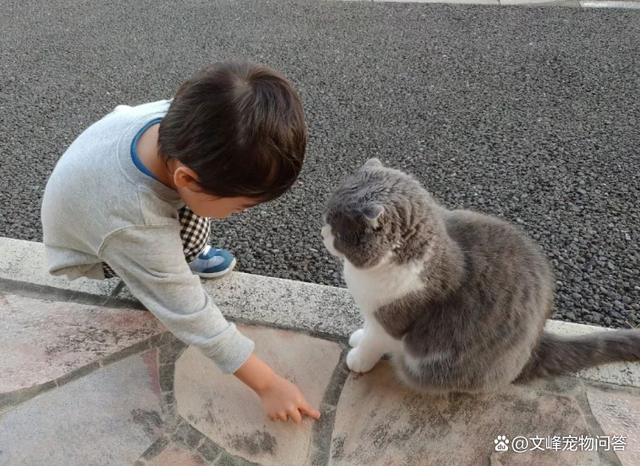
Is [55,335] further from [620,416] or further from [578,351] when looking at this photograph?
[620,416]

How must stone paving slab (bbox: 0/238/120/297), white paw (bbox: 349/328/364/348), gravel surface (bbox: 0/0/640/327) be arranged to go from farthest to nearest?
gravel surface (bbox: 0/0/640/327), stone paving slab (bbox: 0/238/120/297), white paw (bbox: 349/328/364/348)

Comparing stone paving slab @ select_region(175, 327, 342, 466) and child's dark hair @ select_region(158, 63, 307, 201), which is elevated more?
child's dark hair @ select_region(158, 63, 307, 201)

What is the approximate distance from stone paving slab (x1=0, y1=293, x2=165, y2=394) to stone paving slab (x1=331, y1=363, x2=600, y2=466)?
731mm

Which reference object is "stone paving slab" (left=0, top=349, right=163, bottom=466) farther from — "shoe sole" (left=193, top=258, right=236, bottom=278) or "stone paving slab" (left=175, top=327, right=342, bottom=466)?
"shoe sole" (left=193, top=258, right=236, bottom=278)

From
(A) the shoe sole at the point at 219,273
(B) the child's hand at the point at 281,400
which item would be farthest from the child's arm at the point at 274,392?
(A) the shoe sole at the point at 219,273

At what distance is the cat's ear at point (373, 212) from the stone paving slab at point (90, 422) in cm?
87

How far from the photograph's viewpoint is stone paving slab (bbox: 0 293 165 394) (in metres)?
1.56

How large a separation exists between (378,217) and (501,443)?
0.76 metres

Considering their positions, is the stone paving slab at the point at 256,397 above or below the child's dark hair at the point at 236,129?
below

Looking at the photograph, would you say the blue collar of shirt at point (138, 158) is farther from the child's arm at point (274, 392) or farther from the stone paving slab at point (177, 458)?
the stone paving slab at point (177, 458)

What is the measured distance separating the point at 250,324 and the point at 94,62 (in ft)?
8.92

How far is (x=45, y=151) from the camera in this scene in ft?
8.62

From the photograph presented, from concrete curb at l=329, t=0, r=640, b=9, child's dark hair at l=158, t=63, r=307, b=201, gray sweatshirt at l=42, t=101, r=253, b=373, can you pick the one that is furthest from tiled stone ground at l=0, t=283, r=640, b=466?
concrete curb at l=329, t=0, r=640, b=9

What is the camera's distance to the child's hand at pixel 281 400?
1.41 m
